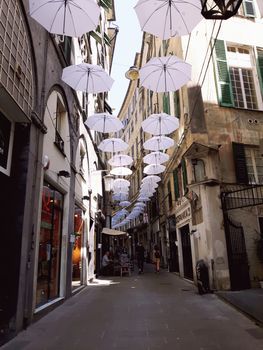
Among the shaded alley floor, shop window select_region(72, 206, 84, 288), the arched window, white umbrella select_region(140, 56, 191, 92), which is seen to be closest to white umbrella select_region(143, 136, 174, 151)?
the arched window

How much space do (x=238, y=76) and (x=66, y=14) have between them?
396 inches

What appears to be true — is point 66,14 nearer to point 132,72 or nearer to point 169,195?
point 132,72

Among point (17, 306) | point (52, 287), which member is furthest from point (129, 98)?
point (17, 306)

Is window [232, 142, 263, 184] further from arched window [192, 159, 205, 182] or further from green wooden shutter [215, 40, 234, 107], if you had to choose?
green wooden shutter [215, 40, 234, 107]

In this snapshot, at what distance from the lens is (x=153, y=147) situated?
13.8 metres

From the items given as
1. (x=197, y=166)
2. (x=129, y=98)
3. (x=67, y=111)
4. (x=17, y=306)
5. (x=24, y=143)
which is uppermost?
(x=129, y=98)

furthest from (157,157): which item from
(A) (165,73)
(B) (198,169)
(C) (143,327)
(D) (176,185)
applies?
(C) (143,327)

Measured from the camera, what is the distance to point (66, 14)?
6320 mm

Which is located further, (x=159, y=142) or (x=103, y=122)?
(x=159, y=142)

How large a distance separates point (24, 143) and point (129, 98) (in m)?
35.0

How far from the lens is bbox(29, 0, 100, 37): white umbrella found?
604cm

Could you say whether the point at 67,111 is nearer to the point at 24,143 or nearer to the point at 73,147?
the point at 73,147

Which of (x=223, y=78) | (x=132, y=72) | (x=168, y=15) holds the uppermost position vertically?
(x=132, y=72)

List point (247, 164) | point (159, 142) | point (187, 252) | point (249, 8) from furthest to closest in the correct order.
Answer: point (249, 8) → point (187, 252) → point (159, 142) → point (247, 164)
